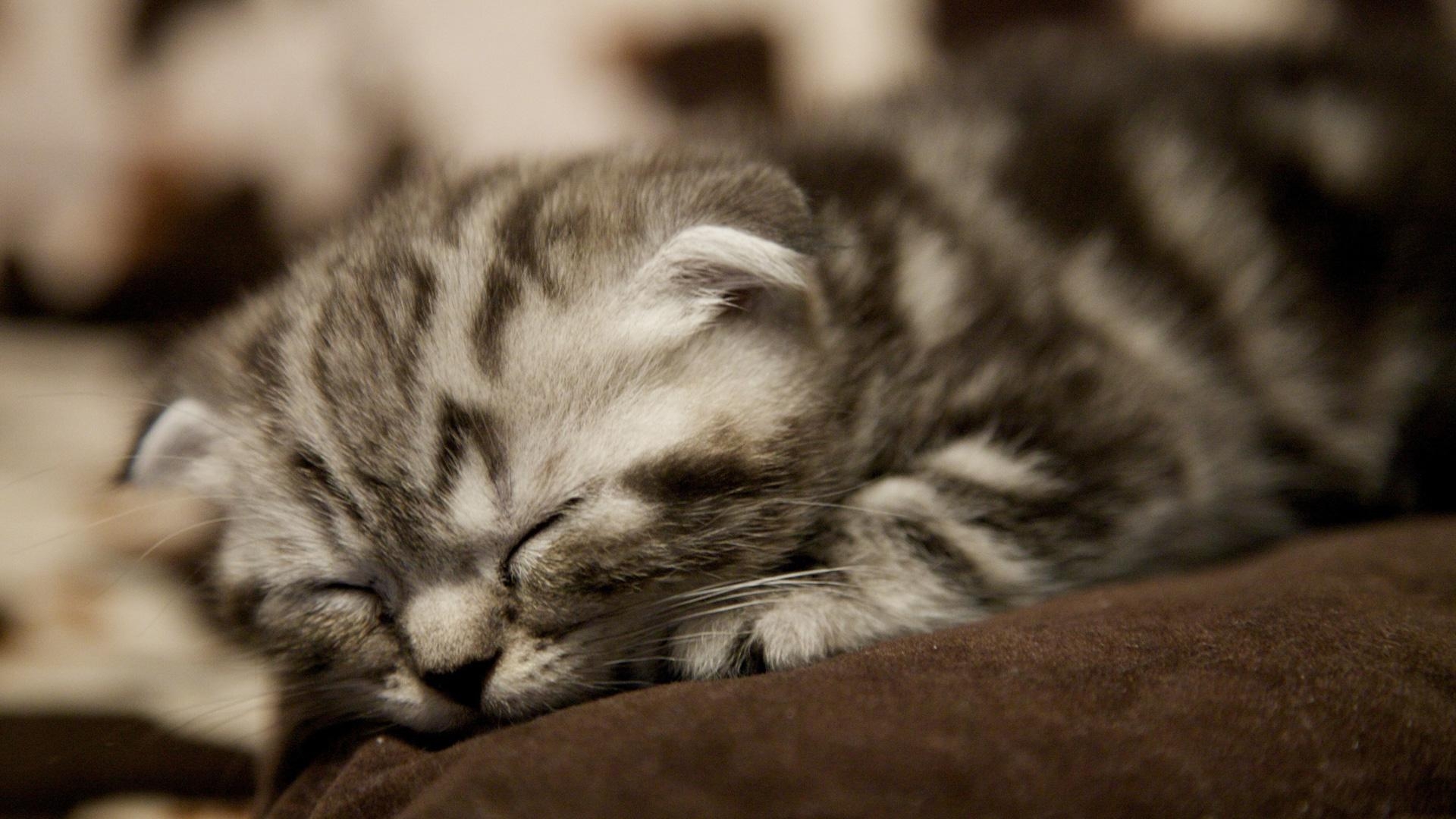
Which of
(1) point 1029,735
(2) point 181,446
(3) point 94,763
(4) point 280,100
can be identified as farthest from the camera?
(4) point 280,100

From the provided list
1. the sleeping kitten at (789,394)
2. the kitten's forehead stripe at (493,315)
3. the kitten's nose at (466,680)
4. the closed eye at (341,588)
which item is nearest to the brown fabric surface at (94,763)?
the sleeping kitten at (789,394)

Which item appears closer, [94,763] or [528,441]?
[528,441]

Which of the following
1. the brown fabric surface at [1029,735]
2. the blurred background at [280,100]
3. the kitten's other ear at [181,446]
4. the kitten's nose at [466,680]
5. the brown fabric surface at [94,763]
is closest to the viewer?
the brown fabric surface at [1029,735]

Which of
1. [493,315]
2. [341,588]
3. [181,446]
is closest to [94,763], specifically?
[181,446]

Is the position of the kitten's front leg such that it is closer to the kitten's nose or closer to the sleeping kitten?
the sleeping kitten

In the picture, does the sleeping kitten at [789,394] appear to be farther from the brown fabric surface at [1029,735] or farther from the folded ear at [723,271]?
the brown fabric surface at [1029,735]

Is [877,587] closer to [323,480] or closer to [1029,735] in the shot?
[1029,735]

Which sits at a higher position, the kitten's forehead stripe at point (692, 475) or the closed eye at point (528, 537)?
the kitten's forehead stripe at point (692, 475)

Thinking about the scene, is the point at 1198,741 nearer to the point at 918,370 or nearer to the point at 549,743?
the point at 549,743

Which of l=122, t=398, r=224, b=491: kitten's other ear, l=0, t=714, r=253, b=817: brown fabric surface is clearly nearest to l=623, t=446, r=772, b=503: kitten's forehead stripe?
l=122, t=398, r=224, b=491: kitten's other ear
